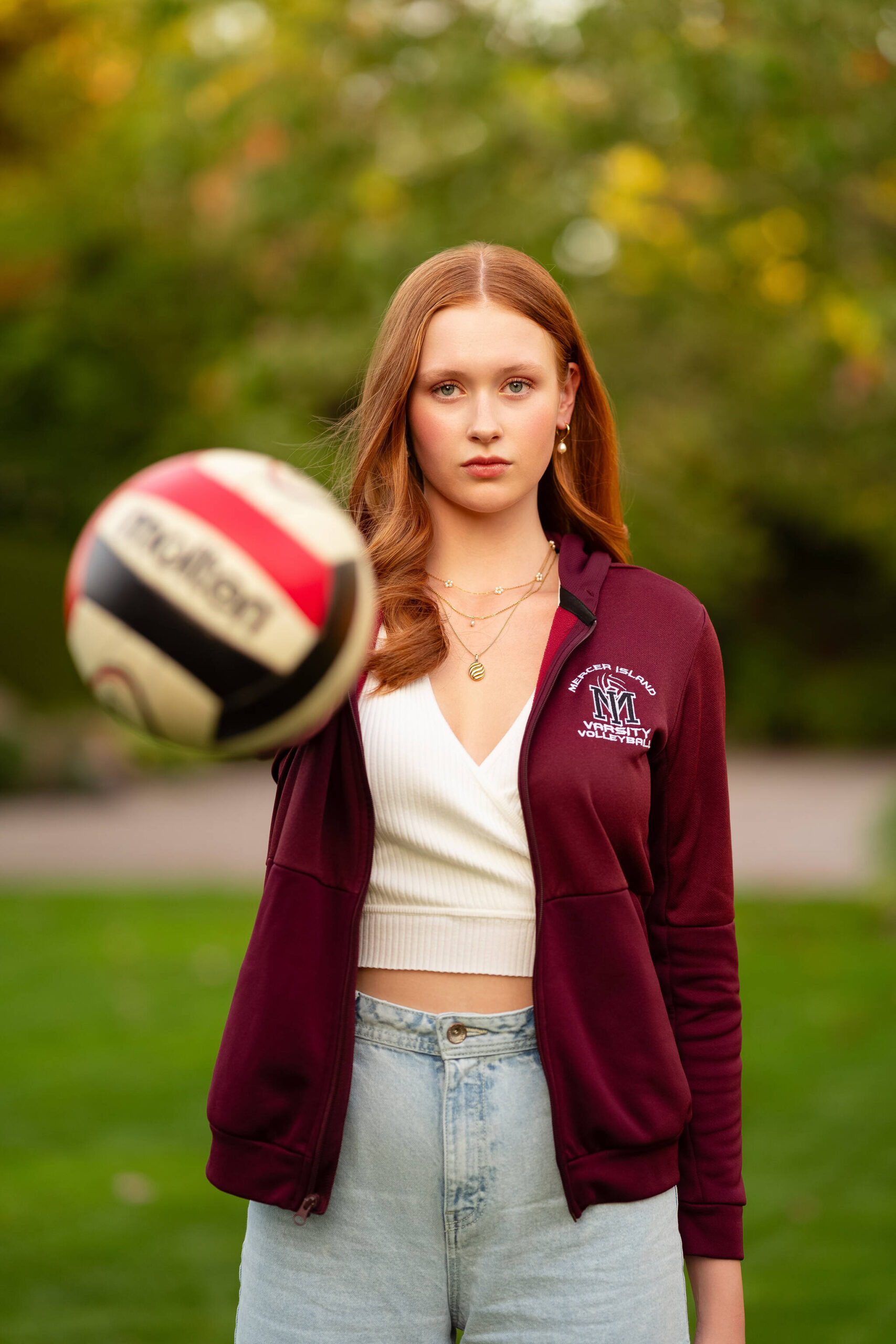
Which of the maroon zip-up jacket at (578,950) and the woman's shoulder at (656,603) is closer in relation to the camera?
the maroon zip-up jacket at (578,950)

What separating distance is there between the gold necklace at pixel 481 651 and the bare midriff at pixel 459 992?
450 mm

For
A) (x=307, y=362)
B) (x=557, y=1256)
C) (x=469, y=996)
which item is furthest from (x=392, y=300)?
(x=307, y=362)

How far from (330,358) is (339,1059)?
7.74 metres

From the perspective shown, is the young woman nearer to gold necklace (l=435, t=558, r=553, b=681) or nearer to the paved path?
gold necklace (l=435, t=558, r=553, b=681)

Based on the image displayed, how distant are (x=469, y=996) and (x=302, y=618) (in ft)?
2.11

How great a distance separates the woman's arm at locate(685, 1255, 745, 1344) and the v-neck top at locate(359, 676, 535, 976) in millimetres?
600

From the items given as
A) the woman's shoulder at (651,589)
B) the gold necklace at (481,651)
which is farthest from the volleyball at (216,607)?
the woman's shoulder at (651,589)

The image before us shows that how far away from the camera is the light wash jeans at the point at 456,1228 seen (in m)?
2.02

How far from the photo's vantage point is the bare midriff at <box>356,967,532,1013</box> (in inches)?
81.7

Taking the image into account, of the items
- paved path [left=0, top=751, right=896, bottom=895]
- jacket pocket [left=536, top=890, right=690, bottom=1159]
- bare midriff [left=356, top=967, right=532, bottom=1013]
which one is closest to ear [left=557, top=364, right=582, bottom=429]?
jacket pocket [left=536, top=890, right=690, bottom=1159]

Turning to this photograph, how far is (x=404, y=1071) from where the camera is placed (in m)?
2.06

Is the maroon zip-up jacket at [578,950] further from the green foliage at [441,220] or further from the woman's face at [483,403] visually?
the green foliage at [441,220]

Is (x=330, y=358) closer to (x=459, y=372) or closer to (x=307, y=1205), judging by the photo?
(x=459, y=372)

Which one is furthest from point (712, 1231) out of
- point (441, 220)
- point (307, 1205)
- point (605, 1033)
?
point (441, 220)
